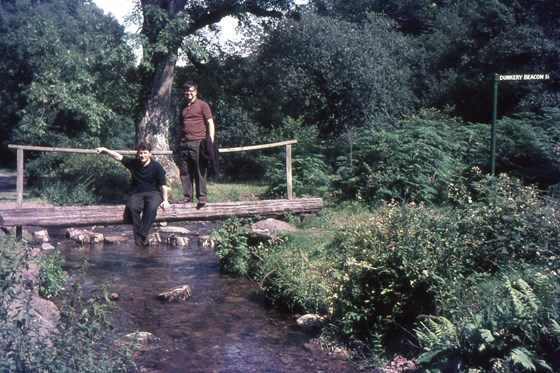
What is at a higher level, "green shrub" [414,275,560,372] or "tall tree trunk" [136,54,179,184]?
"tall tree trunk" [136,54,179,184]

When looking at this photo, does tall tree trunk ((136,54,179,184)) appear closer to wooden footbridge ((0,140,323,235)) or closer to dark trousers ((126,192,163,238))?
wooden footbridge ((0,140,323,235))

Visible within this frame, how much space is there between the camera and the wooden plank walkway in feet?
34.0

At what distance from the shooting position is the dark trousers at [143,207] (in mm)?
10422

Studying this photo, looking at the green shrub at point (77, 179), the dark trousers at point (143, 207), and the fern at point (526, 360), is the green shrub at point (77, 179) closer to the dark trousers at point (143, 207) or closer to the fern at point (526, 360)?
the dark trousers at point (143, 207)

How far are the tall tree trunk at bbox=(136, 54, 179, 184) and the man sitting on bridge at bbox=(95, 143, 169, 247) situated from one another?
10.1 m

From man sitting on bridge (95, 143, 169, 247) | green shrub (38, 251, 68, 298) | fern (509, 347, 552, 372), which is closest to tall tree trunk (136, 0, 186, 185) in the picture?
man sitting on bridge (95, 143, 169, 247)

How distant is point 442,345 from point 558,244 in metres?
1.60

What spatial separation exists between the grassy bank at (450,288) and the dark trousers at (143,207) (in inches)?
89.9

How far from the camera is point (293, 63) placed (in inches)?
886

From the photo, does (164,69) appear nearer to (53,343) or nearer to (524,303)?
(524,303)

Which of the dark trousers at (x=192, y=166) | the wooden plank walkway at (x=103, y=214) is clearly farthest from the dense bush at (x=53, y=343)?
the dark trousers at (x=192, y=166)

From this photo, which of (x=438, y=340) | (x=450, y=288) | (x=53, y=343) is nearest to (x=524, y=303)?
(x=438, y=340)

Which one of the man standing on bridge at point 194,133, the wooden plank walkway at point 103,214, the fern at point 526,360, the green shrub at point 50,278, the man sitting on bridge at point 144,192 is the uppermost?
the man standing on bridge at point 194,133

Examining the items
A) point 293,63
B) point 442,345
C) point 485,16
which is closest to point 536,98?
point 485,16
